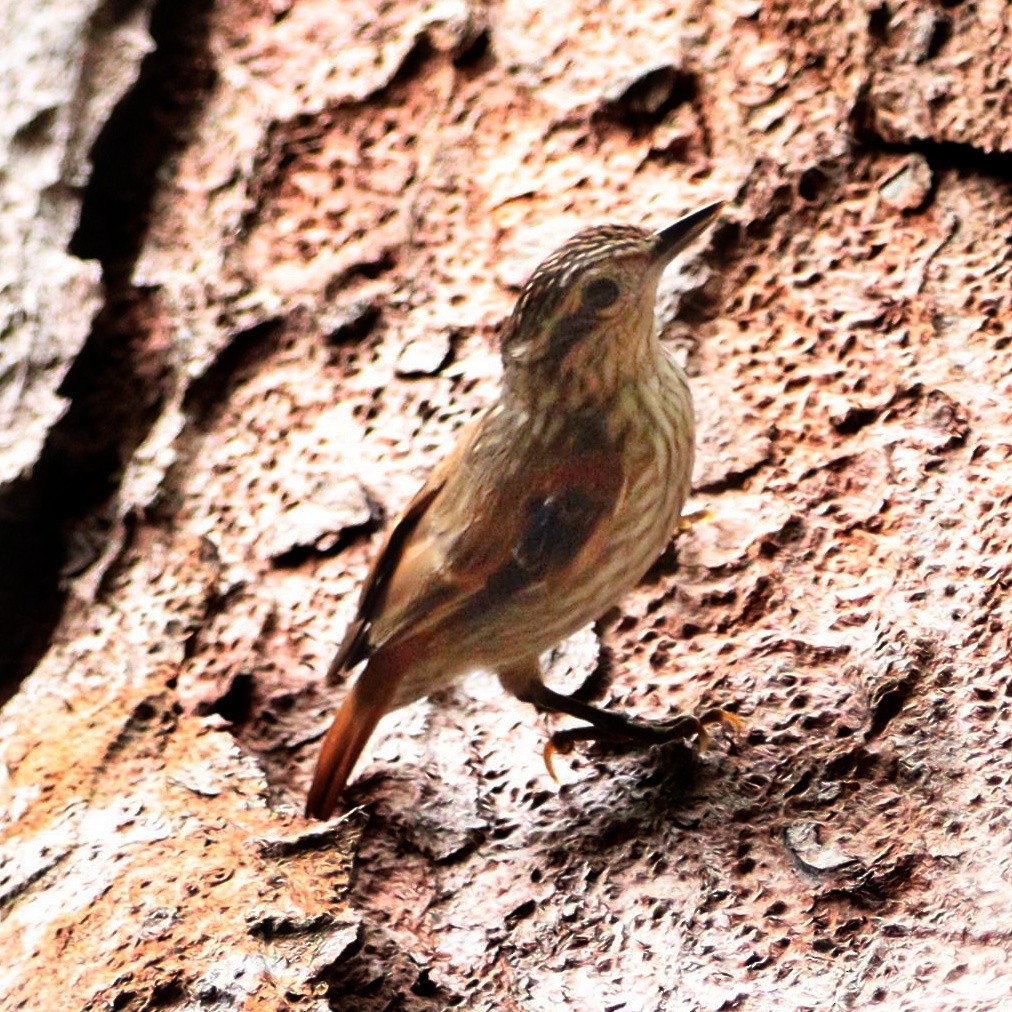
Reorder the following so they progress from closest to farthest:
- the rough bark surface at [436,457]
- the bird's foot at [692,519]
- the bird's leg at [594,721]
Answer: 1. the rough bark surface at [436,457]
2. the bird's leg at [594,721]
3. the bird's foot at [692,519]

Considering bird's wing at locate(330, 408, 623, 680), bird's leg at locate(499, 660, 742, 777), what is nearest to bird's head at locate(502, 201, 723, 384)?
bird's wing at locate(330, 408, 623, 680)

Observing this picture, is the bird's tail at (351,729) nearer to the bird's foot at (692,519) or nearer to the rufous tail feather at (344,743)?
the rufous tail feather at (344,743)

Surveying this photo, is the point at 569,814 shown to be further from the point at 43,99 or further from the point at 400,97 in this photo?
the point at 43,99

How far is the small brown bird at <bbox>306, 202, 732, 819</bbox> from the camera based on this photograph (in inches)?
95.6

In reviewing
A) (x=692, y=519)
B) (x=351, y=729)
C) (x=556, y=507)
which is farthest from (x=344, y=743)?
(x=692, y=519)

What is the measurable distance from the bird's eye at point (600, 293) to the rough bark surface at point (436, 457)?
1.80 ft

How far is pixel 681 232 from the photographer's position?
8.06ft

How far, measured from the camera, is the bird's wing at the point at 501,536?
2418 millimetres

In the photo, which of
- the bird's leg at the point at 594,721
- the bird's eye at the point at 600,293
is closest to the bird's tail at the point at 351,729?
the bird's leg at the point at 594,721

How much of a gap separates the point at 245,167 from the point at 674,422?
5.32ft

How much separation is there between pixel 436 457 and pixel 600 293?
2.54 feet

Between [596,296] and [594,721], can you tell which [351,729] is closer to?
[594,721]

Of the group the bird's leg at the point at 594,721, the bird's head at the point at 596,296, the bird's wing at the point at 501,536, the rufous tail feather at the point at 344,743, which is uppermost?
the bird's head at the point at 596,296

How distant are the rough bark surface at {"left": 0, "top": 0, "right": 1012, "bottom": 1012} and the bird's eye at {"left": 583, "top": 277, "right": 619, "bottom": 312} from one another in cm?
55
